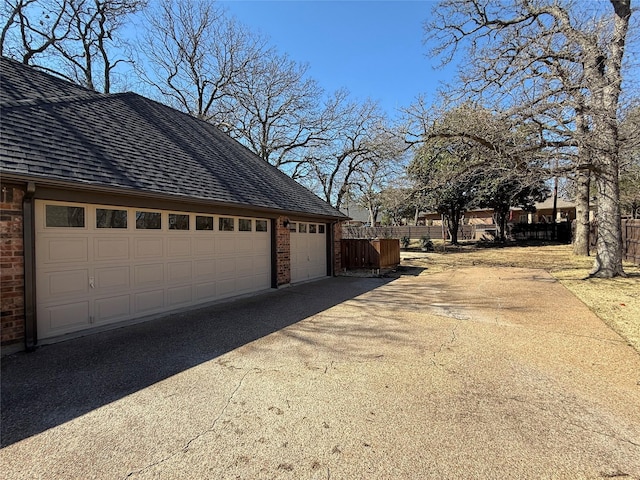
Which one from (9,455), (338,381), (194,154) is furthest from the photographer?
(194,154)

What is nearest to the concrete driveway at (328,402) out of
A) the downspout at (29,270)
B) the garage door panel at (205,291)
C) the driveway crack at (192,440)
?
the driveway crack at (192,440)

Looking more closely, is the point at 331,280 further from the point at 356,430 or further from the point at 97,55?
the point at 97,55

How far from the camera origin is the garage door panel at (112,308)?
18.2 feet

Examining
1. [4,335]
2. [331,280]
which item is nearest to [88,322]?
[4,335]

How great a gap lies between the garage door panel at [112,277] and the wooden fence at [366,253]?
339 inches

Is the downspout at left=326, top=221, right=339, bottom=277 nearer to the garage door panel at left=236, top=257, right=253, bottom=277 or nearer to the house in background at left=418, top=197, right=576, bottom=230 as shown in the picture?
the garage door panel at left=236, top=257, right=253, bottom=277

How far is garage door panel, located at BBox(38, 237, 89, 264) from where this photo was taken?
193 inches

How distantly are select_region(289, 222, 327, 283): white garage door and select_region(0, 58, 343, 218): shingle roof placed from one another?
2.91 ft

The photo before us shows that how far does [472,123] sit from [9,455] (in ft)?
33.9

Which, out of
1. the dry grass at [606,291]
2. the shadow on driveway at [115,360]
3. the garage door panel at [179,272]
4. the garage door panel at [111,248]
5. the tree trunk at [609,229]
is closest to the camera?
the shadow on driveway at [115,360]

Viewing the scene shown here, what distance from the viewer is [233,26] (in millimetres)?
19547

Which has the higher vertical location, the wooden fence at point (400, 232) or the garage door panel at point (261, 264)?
the wooden fence at point (400, 232)

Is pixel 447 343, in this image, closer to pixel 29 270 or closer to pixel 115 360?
pixel 115 360

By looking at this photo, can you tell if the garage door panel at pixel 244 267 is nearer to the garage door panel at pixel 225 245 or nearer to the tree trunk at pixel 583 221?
the garage door panel at pixel 225 245
